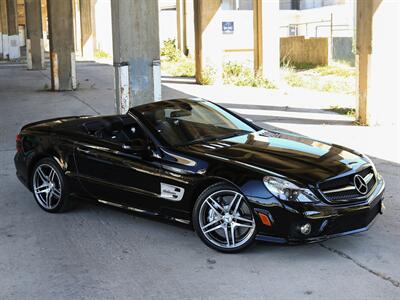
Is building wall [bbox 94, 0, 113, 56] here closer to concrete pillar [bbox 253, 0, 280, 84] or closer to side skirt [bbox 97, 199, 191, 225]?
concrete pillar [bbox 253, 0, 280, 84]

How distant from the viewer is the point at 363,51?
470 inches

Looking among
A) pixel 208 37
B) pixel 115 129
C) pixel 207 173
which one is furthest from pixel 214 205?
pixel 208 37

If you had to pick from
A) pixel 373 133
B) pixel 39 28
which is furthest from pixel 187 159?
pixel 39 28

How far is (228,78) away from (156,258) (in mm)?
17124

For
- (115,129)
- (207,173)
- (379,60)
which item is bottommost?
(207,173)

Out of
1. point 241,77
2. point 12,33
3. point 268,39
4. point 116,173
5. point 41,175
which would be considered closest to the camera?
point 116,173

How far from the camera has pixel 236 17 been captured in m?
46.8

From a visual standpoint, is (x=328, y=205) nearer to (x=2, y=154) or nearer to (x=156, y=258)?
(x=156, y=258)

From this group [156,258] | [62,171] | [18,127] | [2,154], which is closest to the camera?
[156,258]

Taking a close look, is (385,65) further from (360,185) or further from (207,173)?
(207,173)

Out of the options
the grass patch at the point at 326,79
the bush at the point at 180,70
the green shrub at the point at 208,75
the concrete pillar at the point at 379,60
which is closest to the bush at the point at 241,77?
the green shrub at the point at 208,75

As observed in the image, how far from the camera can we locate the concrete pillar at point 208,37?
2198 centimetres

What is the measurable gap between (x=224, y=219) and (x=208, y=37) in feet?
Answer: 57.1

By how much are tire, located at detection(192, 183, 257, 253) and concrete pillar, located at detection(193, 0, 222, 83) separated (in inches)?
660
